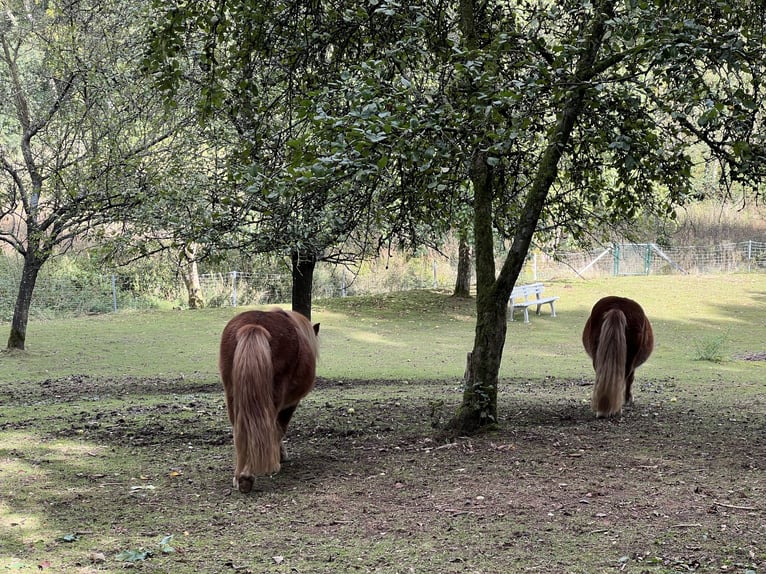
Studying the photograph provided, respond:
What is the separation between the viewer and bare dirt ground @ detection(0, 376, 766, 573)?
4.09 meters

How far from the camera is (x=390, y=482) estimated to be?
18.7 ft

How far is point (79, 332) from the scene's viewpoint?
20.2 m

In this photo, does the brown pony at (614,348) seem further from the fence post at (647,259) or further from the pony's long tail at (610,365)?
the fence post at (647,259)

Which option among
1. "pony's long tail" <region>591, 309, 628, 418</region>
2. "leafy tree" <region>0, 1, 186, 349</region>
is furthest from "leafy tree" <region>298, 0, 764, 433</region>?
"leafy tree" <region>0, 1, 186, 349</region>

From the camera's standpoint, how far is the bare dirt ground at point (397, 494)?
4094mm

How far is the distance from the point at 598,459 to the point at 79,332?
17.4 meters

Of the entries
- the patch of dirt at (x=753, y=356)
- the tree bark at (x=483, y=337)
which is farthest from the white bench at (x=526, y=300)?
the tree bark at (x=483, y=337)

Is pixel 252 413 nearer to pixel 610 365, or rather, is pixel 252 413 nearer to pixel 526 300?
pixel 610 365

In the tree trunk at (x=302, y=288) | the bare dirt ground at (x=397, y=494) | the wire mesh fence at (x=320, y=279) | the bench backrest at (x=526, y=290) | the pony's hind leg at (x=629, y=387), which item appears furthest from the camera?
the wire mesh fence at (x=320, y=279)

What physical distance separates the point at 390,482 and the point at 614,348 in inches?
149

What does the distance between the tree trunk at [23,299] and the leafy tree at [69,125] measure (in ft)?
0.07

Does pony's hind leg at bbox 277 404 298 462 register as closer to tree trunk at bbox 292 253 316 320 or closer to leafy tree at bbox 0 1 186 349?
leafy tree at bbox 0 1 186 349

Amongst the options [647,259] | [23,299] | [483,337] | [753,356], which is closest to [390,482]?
[483,337]

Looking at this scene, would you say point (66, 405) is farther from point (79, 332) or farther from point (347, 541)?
point (79, 332)
